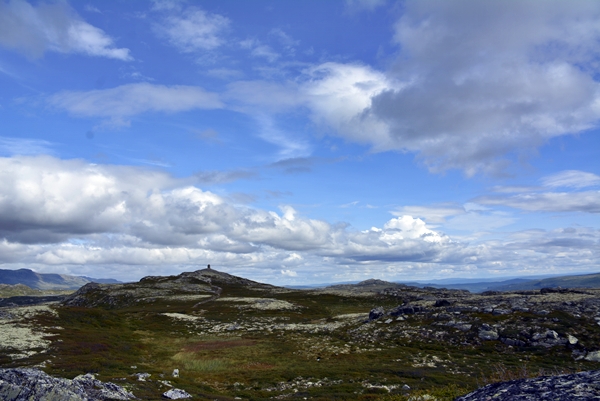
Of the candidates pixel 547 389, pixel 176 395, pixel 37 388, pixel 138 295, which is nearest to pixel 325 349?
pixel 176 395

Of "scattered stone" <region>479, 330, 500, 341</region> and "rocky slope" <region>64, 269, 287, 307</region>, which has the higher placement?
"scattered stone" <region>479, 330, 500, 341</region>

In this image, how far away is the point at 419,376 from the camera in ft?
113

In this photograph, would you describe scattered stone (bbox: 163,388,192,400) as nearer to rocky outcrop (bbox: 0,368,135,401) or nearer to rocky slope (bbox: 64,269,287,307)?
rocky outcrop (bbox: 0,368,135,401)

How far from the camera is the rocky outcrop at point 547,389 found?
9.34 meters

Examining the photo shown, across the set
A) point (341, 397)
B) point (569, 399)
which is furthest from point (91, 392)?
point (569, 399)

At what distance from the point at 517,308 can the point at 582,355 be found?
18267 millimetres

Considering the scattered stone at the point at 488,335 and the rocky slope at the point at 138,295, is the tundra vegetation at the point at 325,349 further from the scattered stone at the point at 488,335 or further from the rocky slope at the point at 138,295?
the rocky slope at the point at 138,295

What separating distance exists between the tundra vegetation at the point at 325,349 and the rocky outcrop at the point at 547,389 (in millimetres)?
7413

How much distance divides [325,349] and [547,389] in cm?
4293

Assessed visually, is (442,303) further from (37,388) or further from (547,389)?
(37,388)

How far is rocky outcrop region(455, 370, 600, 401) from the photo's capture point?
9.34 meters

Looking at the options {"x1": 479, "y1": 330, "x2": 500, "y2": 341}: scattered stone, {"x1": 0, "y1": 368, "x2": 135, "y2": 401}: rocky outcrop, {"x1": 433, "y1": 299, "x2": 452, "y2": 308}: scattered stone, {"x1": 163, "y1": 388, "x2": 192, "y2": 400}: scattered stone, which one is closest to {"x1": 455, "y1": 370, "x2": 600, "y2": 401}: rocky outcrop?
{"x1": 0, "y1": 368, "x2": 135, "y2": 401}: rocky outcrop

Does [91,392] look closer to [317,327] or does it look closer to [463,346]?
[463,346]

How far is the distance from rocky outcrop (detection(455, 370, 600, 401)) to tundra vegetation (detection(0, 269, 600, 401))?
292 inches
